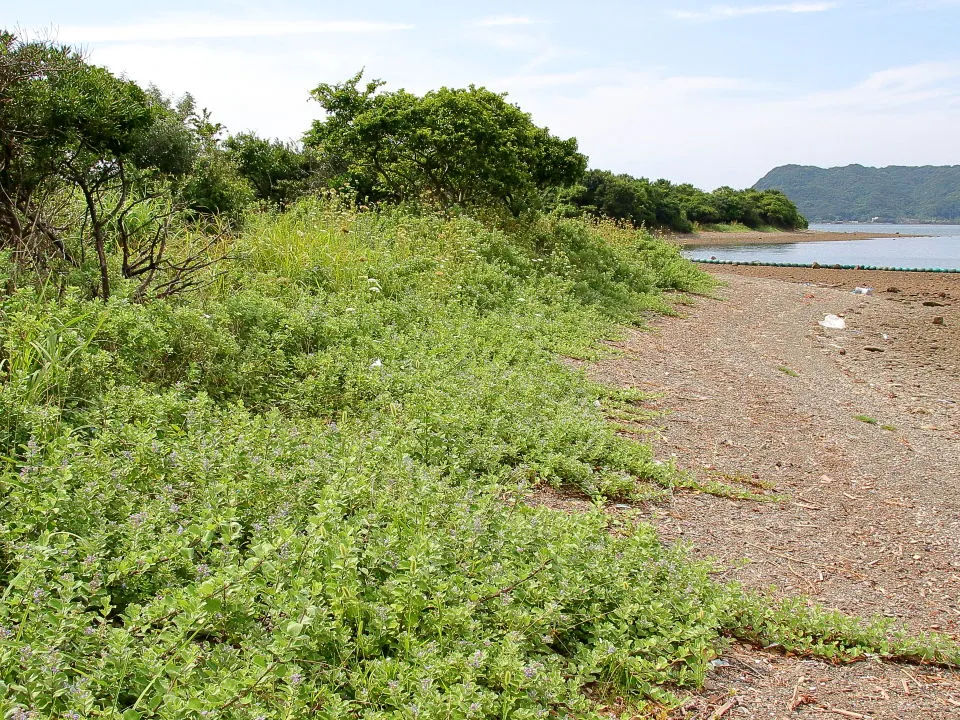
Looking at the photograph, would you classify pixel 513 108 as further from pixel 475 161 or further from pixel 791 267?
pixel 791 267

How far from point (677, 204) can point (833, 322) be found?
3943 cm

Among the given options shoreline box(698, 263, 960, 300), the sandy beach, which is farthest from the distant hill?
the sandy beach

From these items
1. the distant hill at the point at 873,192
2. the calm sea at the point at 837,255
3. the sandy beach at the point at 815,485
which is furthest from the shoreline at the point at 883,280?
the distant hill at the point at 873,192

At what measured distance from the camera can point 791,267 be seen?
2258 centimetres

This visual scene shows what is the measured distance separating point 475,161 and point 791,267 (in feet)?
44.2

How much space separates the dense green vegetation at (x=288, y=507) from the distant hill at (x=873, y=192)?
362ft

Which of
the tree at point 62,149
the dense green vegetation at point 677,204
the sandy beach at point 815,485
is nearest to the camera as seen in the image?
the sandy beach at point 815,485

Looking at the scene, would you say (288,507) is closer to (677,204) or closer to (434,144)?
(434,144)

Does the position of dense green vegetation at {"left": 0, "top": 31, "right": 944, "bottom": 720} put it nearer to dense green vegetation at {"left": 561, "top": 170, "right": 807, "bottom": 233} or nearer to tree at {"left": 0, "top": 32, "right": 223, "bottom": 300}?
tree at {"left": 0, "top": 32, "right": 223, "bottom": 300}

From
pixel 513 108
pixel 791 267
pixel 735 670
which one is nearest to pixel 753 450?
pixel 735 670

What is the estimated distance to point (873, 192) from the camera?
127 meters

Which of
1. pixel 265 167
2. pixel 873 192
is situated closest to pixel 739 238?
pixel 265 167

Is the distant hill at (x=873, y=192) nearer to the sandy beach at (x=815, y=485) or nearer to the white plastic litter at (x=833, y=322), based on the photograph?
the white plastic litter at (x=833, y=322)

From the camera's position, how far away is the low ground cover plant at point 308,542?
6.36 feet
